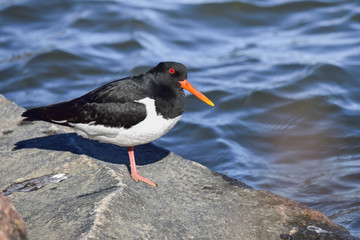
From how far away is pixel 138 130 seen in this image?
492 centimetres

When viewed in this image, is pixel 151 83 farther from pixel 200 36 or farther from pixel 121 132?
pixel 200 36

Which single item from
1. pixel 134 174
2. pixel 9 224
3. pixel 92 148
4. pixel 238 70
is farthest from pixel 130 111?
pixel 238 70

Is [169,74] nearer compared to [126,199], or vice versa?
[126,199]

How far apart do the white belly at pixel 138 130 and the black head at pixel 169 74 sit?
1.23 feet

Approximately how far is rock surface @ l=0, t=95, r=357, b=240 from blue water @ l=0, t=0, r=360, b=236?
1523 mm

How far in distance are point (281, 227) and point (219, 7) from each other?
10.6 m

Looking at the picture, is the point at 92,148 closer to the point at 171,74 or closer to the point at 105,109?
the point at 105,109

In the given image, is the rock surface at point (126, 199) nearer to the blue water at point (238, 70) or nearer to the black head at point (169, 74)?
the black head at point (169, 74)

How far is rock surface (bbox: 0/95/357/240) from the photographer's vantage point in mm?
4074

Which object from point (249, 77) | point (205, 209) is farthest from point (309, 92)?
point (205, 209)

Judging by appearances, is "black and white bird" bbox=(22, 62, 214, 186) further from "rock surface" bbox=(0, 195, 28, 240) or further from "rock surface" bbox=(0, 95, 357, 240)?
"rock surface" bbox=(0, 195, 28, 240)

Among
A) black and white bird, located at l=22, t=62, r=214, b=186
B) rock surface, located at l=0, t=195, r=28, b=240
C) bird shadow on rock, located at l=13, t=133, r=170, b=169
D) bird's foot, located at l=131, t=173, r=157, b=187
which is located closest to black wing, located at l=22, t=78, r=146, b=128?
black and white bird, located at l=22, t=62, r=214, b=186

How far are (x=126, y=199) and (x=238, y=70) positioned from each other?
7.41m

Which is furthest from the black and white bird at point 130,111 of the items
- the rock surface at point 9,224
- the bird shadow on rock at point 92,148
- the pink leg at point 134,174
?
the rock surface at point 9,224
